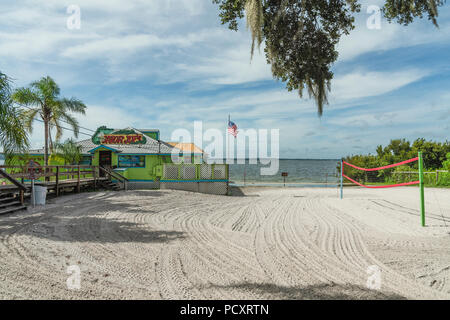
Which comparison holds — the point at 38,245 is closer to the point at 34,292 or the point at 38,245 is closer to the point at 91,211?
the point at 34,292

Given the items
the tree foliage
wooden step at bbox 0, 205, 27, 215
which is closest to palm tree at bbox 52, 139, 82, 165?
wooden step at bbox 0, 205, 27, 215

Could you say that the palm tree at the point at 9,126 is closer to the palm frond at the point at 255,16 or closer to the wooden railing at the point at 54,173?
the wooden railing at the point at 54,173

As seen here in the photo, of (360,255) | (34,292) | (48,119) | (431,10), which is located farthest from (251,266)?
(48,119)

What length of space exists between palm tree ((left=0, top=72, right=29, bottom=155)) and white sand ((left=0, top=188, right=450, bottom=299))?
8.12ft

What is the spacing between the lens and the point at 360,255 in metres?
5.52

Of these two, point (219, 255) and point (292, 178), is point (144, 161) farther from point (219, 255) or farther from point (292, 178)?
point (292, 178)

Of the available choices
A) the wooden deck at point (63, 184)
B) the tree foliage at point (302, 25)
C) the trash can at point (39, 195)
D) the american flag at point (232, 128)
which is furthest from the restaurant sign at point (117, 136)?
the tree foliage at point (302, 25)

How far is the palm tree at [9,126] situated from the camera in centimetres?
921

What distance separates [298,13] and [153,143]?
64.0 ft

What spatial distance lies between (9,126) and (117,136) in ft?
44.1

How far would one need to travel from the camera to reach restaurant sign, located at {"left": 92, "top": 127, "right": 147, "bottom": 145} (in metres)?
22.7

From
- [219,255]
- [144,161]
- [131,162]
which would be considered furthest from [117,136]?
[219,255]

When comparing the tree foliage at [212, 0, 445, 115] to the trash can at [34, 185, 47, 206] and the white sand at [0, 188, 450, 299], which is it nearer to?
the white sand at [0, 188, 450, 299]

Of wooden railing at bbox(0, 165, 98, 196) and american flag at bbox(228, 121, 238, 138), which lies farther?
american flag at bbox(228, 121, 238, 138)
